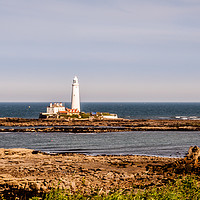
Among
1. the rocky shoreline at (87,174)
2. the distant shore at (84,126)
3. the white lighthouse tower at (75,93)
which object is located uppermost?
the white lighthouse tower at (75,93)

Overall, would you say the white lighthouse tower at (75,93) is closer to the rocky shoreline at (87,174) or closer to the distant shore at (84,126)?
the distant shore at (84,126)

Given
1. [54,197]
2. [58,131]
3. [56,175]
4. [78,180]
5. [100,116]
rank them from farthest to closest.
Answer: [100,116]
[58,131]
[56,175]
[78,180]
[54,197]

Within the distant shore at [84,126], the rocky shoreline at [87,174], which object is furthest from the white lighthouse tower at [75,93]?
the rocky shoreline at [87,174]

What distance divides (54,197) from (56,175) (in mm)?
8927

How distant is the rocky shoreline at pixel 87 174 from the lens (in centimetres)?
1755

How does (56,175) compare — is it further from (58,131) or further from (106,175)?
(58,131)

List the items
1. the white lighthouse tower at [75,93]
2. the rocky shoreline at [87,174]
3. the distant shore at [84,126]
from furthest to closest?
the white lighthouse tower at [75,93], the distant shore at [84,126], the rocky shoreline at [87,174]

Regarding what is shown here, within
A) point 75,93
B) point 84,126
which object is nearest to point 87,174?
point 84,126

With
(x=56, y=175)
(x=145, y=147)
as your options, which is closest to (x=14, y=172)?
(x=56, y=175)

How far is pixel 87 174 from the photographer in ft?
74.4

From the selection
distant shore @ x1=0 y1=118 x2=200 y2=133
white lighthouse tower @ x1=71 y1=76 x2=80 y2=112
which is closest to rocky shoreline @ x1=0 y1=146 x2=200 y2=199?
distant shore @ x1=0 y1=118 x2=200 y2=133

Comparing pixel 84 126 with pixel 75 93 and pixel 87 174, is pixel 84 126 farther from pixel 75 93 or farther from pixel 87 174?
pixel 87 174

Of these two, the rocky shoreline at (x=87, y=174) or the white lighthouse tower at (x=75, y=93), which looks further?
the white lighthouse tower at (x=75, y=93)

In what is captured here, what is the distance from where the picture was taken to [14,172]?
22609 mm
